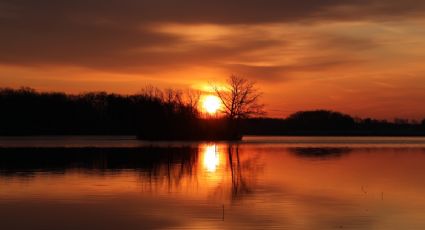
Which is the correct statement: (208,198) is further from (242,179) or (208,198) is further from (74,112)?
(74,112)

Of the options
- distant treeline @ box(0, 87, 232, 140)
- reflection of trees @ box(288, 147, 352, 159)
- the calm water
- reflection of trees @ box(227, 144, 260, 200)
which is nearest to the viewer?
the calm water

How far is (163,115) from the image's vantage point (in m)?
99.0

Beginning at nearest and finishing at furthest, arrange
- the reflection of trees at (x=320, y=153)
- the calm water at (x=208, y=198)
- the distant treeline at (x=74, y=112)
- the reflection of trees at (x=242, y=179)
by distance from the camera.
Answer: the calm water at (x=208, y=198) → the reflection of trees at (x=242, y=179) → the reflection of trees at (x=320, y=153) → the distant treeline at (x=74, y=112)

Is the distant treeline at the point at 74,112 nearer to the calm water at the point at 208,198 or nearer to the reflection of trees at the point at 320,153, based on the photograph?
the reflection of trees at the point at 320,153

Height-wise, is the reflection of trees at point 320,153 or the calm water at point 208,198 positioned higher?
the reflection of trees at point 320,153

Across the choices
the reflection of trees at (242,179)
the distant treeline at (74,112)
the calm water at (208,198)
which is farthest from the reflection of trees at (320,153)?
the distant treeline at (74,112)

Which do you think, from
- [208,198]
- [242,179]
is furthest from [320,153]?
[208,198]

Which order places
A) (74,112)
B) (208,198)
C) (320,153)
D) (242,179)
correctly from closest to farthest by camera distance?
(208,198), (242,179), (320,153), (74,112)

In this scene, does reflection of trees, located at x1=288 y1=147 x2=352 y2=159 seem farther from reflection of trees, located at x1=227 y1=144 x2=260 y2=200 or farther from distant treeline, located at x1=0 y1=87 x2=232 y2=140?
distant treeline, located at x1=0 y1=87 x2=232 y2=140

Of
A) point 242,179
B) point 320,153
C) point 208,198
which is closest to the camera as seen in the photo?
point 208,198

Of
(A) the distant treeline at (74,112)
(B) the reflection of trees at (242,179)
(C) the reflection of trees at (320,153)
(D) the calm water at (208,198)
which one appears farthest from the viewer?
(A) the distant treeline at (74,112)

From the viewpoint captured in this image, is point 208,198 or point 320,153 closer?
point 208,198

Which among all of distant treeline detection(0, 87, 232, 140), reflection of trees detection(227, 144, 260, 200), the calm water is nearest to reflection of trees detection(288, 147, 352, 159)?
reflection of trees detection(227, 144, 260, 200)

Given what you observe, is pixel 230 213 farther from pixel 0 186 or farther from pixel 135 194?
pixel 0 186
